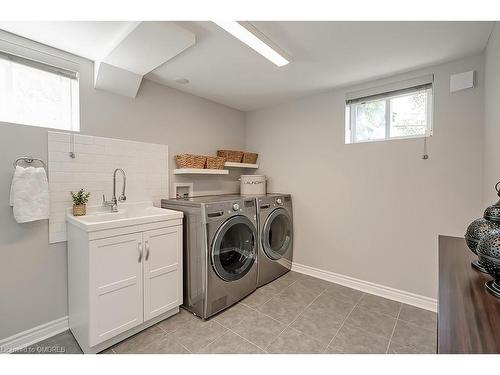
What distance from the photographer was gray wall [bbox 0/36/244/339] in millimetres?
1655

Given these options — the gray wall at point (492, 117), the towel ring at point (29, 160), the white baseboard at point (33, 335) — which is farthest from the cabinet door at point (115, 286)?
the gray wall at point (492, 117)

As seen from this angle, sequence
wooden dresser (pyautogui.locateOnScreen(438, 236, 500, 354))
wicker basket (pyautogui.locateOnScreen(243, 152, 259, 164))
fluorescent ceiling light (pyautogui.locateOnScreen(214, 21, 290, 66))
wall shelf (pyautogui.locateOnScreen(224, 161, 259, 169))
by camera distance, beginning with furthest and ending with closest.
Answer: wicker basket (pyautogui.locateOnScreen(243, 152, 259, 164)) → wall shelf (pyautogui.locateOnScreen(224, 161, 259, 169)) → fluorescent ceiling light (pyautogui.locateOnScreen(214, 21, 290, 66)) → wooden dresser (pyautogui.locateOnScreen(438, 236, 500, 354))

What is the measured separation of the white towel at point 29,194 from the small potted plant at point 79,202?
0.69ft

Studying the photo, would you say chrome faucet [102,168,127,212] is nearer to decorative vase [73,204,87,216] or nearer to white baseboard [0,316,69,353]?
decorative vase [73,204,87,216]

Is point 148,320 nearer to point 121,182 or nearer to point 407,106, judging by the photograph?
point 121,182

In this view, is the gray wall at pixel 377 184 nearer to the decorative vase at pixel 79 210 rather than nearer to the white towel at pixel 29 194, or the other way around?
the decorative vase at pixel 79 210

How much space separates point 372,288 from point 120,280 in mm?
2475

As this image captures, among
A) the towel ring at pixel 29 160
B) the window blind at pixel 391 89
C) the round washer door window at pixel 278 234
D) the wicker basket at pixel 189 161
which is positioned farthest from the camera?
the round washer door window at pixel 278 234

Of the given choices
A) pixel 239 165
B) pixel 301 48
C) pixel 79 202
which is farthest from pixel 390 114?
pixel 79 202

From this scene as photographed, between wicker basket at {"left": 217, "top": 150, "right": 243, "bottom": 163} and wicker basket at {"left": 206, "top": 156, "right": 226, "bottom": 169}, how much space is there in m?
0.15

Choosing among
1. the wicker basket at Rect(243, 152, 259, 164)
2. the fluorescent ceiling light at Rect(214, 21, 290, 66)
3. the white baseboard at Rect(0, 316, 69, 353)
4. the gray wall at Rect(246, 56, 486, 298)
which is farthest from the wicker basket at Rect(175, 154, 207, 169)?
the white baseboard at Rect(0, 316, 69, 353)

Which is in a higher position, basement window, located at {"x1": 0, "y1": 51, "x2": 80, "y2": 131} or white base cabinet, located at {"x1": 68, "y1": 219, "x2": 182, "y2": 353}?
basement window, located at {"x1": 0, "y1": 51, "x2": 80, "y2": 131}

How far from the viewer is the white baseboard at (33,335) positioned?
165 cm
